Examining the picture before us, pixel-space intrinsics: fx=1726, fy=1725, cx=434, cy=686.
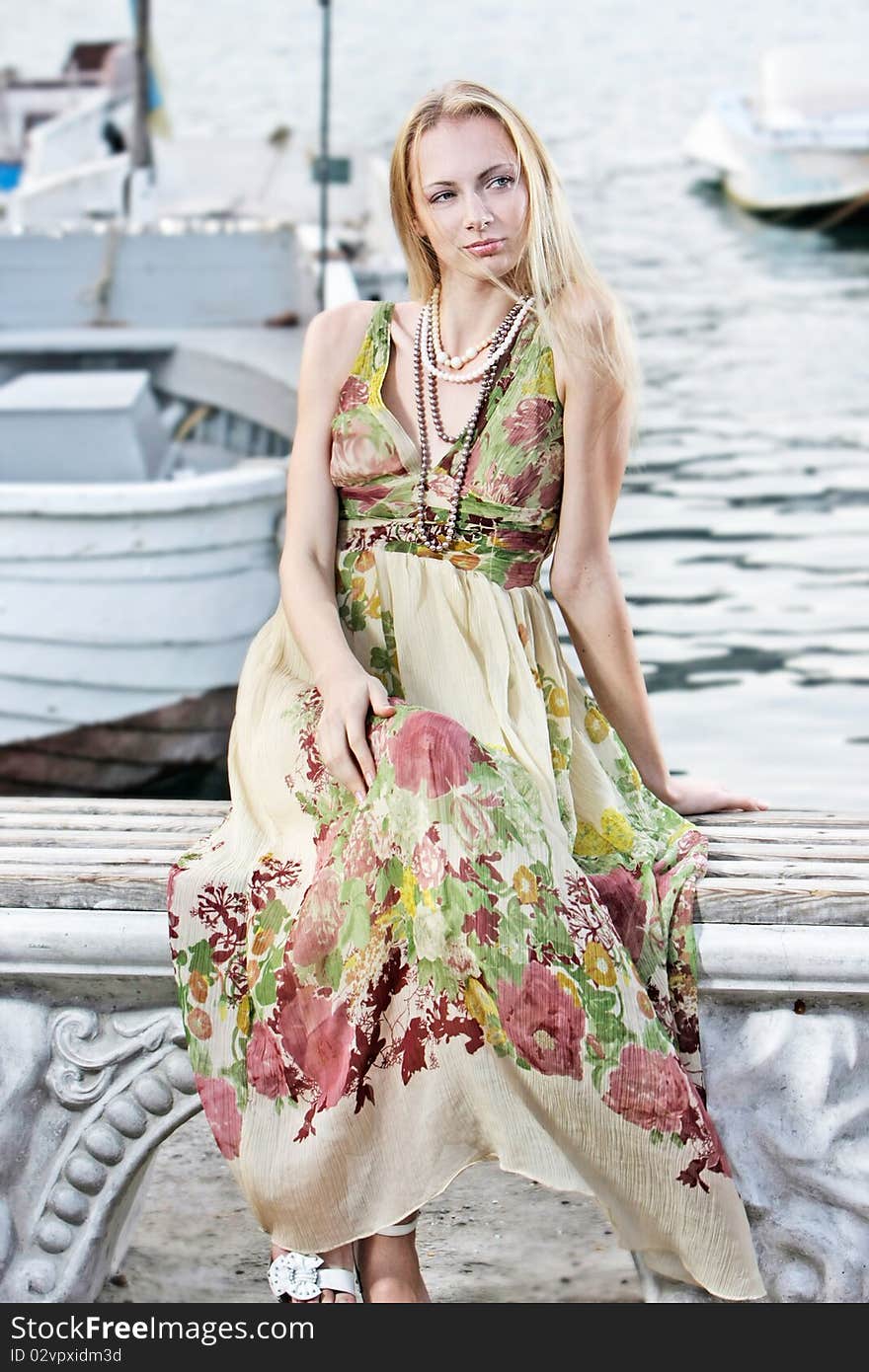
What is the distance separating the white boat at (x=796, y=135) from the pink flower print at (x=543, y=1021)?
2022cm

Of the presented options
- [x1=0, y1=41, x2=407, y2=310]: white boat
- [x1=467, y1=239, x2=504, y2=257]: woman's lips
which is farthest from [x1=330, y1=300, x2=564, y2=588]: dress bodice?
[x1=0, y1=41, x2=407, y2=310]: white boat

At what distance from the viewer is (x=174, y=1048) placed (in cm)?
216

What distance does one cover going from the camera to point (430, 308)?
2.43 metres

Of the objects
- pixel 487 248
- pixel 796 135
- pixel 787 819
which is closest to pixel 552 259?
pixel 487 248

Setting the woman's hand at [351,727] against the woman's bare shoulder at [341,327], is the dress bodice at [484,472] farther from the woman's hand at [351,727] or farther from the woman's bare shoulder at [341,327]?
the woman's hand at [351,727]

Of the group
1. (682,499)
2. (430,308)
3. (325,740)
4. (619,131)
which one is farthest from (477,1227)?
(619,131)

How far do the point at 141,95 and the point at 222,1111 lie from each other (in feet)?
35.8

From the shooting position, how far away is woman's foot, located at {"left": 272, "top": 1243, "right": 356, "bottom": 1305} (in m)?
1.98

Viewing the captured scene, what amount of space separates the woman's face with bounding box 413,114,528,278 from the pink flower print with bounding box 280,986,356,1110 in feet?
3.33

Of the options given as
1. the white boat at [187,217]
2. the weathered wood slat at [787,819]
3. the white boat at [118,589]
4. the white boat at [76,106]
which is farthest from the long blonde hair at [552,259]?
the white boat at [76,106]

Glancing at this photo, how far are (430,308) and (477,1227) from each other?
4.77 feet

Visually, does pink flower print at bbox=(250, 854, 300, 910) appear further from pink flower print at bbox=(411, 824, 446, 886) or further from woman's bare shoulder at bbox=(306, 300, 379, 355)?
woman's bare shoulder at bbox=(306, 300, 379, 355)

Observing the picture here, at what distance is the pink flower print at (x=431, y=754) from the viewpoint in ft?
6.51

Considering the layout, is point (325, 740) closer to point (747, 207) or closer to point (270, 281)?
point (270, 281)
